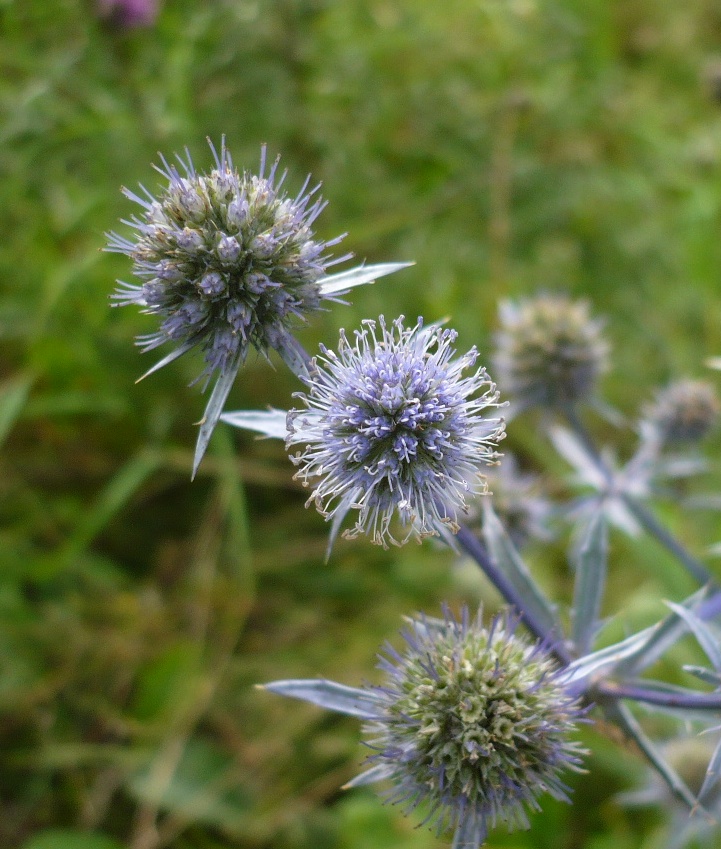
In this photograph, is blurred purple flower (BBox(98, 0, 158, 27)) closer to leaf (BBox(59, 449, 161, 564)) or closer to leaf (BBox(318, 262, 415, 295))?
leaf (BBox(59, 449, 161, 564))

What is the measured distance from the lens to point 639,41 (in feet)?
14.6

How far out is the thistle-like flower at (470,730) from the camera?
136 centimetres

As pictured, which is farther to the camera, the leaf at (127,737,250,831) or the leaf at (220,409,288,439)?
the leaf at (127,737,250,831)

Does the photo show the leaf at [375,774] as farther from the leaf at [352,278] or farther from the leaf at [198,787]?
the leaf at [198,787]

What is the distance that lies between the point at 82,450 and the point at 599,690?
2.60 m

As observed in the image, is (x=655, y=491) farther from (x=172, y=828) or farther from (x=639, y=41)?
(x=639, y=41)

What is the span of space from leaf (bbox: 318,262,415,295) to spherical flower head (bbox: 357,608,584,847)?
64 centimetres

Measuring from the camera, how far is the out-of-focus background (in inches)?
116

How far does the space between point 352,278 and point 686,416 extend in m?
1.73

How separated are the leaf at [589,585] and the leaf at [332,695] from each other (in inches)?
20.3

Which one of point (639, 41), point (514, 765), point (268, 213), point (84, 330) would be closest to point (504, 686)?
point (514, 765)

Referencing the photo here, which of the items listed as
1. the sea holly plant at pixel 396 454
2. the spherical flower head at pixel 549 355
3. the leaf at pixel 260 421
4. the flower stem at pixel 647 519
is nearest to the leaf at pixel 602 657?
the sea holly plant at pixel 396 454

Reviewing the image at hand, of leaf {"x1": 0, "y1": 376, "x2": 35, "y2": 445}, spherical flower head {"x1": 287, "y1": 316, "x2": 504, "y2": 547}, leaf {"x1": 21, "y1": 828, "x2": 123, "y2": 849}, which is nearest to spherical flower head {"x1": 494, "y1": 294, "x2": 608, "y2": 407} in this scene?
spherical flower head {"x1": 287, "y1": 316, "x2": 504, "y2": 547}

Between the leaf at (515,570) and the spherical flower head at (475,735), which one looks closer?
the spherical flower head at (475,735)
